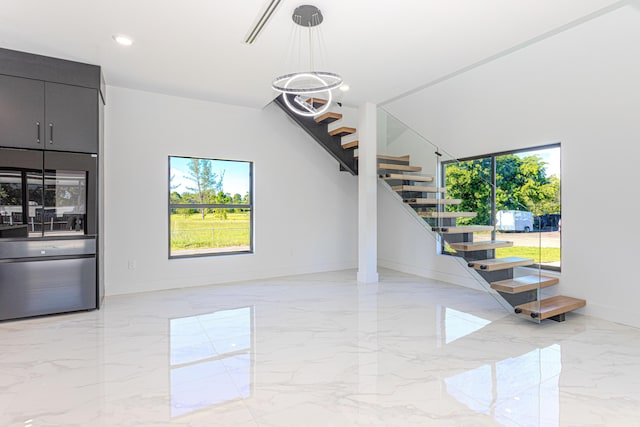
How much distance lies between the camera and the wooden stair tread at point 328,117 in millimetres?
5793

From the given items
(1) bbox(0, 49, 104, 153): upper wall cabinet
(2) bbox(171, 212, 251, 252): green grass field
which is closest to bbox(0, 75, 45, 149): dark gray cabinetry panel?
(1) bbox(0, 49, 104, 153): upper wall cabinet

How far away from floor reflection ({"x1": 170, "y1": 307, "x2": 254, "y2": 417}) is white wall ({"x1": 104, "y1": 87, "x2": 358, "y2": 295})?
68.5 inches

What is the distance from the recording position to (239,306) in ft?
14.6

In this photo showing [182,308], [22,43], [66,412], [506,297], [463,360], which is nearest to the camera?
[66,412]

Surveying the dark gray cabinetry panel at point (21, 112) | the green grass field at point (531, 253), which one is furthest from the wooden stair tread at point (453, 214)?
the dark gray cabinetry panel at point (21, 112)

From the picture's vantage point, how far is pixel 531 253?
13.5ft

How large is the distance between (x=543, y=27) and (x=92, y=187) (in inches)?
203

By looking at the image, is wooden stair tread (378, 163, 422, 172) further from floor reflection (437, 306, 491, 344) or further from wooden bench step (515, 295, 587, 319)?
wooden bench step (515, 295, 587, 319)

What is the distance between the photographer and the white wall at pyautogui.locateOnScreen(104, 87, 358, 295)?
16.7ft

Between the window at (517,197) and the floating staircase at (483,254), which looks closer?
the floating staircase at (483,254)

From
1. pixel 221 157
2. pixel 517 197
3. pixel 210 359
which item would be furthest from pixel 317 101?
pixel 210 359

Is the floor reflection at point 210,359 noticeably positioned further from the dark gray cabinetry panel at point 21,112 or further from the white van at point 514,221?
the white van at point 514,221

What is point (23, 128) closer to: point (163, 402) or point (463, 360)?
point (163, 402)

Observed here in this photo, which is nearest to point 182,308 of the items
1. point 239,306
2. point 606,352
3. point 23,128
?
point 239,306
